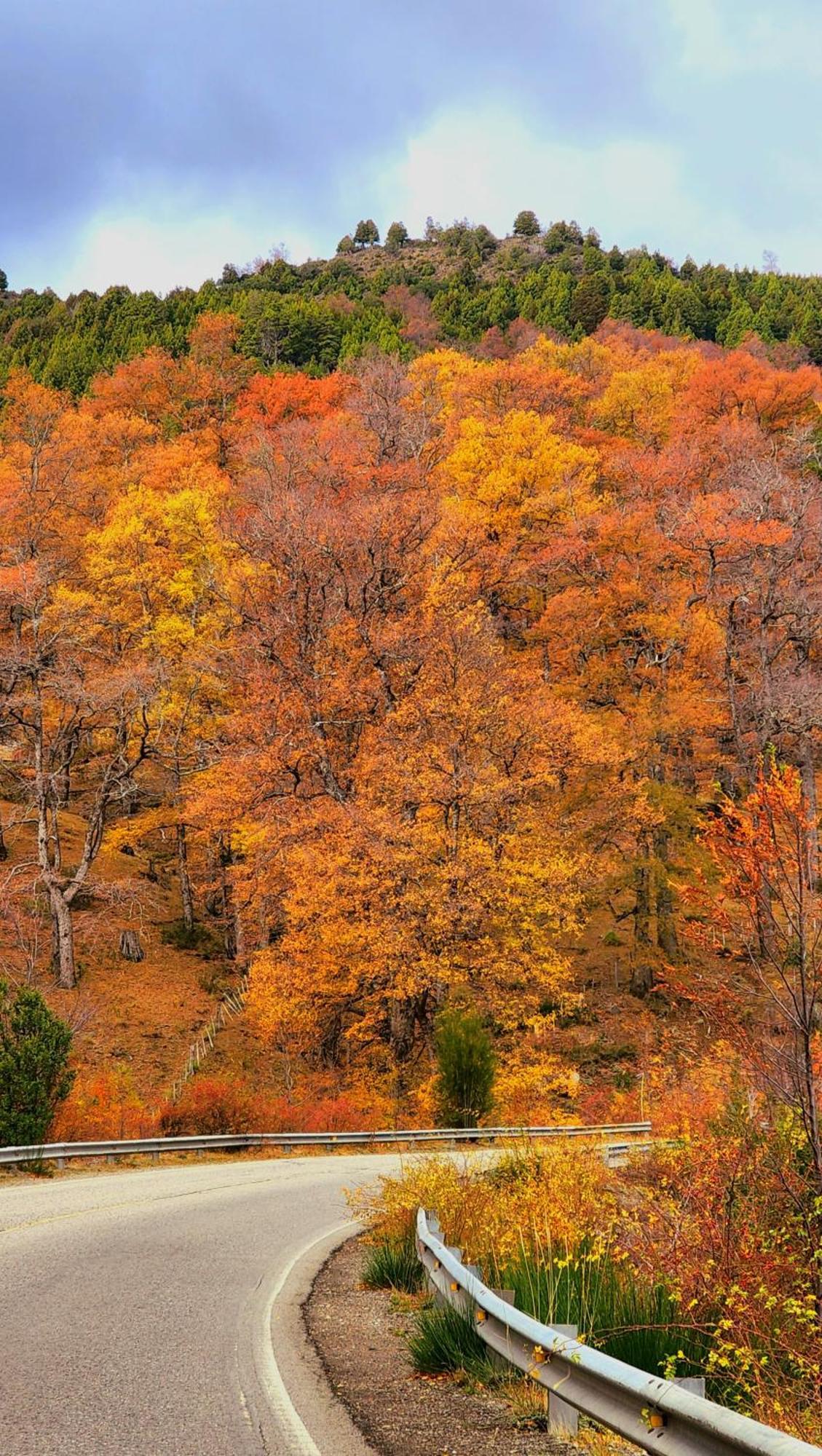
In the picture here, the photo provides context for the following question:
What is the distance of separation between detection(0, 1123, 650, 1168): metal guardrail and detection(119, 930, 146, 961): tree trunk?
544 inches

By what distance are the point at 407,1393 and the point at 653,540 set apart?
3445 centimetres

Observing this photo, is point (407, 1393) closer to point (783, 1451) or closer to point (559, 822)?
point (783, 1451)

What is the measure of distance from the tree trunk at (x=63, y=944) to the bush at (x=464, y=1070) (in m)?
13.8

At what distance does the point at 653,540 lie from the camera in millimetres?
37438

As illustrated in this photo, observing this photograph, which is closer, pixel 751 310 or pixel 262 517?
pixel 262 517

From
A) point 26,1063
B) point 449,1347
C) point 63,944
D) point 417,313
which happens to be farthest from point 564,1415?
point 417,313

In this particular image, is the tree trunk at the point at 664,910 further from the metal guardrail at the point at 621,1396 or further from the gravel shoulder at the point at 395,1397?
the metal guardrail at the point at 621,1396

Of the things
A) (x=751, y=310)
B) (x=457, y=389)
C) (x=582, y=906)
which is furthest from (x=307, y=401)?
(x=751, y=310)

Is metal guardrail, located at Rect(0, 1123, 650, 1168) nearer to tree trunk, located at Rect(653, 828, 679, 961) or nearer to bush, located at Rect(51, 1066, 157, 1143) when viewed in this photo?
bush, located at Rect(51, 1066, 157, 1143)

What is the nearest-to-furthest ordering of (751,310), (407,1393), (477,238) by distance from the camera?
1. (407,1393)
2. (751,310)
3. (477,238)

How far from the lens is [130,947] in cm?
3466

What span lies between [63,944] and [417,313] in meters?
91.1

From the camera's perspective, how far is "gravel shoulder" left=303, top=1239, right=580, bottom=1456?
4695 millimetres

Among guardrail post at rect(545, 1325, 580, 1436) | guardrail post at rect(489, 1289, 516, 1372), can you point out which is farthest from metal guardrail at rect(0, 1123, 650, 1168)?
guardrail post at rect(545, 1325, 580, 1436)
